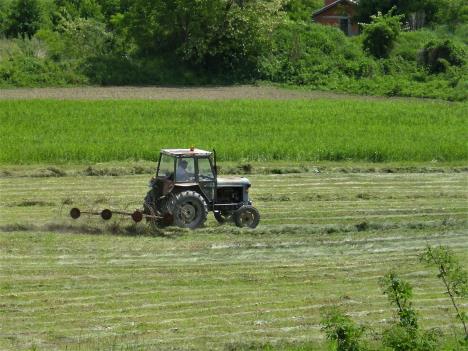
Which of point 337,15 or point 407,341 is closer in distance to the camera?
point 407,341

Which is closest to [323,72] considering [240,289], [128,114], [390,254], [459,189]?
[128,114]

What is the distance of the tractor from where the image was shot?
16.6 m

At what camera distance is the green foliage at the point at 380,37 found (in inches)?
1836

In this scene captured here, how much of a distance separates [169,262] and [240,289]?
1804 mm

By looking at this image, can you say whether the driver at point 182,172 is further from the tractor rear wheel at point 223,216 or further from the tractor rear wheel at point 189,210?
the tractor rear wheel at point 223,216

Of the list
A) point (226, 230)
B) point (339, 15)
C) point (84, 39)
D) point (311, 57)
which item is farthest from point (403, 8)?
point (226, 230)

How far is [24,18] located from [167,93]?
17.5 meters

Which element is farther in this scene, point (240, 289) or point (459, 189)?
point (459, 189)

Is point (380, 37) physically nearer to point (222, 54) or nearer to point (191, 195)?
point (222, 54)

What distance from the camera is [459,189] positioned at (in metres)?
21.8

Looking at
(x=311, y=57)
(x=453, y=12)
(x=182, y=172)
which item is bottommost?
(x=182, y=172)

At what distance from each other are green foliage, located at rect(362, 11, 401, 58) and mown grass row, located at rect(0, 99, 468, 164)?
11113mm

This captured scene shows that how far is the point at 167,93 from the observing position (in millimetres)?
37781

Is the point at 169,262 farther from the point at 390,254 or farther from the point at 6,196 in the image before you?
the point at 6,196
